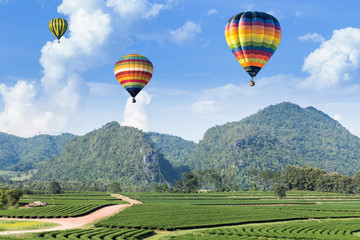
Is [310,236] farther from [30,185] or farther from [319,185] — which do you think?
[30,185]

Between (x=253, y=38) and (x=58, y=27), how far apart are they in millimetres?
52246

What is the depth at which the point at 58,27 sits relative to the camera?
91.1 m

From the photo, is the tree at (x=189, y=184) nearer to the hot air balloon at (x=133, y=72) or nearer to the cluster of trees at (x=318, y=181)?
the cluster of trees at (x=318, y=181)

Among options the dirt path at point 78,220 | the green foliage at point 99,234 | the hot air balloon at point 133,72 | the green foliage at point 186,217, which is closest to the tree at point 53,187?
the dirt path at point 78,220

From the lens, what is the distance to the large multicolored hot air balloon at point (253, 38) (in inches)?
2287

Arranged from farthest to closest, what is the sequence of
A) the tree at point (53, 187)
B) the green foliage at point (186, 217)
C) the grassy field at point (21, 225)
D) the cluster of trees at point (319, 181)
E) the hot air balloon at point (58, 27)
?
the cluster of trees at point (319, 181) < the tree at point (53, 187) < the hot air balloon at point (58, 27) < the green foliage at point (186, 217) < the grassy field at point (21, 225)

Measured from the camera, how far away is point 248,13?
193 feet

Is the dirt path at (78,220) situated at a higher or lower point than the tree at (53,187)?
lower

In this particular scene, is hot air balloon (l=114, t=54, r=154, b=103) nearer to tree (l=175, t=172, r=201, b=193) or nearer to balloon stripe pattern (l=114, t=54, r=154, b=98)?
balloon stripe pattern (l=114, t=54, r=154, b=98)

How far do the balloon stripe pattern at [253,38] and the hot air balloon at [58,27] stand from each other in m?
47.1

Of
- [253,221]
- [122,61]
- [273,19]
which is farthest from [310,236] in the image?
[122,61]

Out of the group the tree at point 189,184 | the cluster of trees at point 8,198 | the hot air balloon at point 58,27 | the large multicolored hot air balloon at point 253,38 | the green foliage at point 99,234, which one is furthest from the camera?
the tree at point 189,184

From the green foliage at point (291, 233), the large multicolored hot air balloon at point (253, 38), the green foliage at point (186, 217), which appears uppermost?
the large multicolored hot air balloon at point (253, 38)

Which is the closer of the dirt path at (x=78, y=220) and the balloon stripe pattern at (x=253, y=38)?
the balloon stripe pattern at (x=253, y=38)
